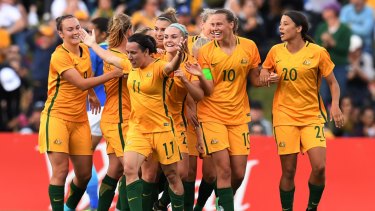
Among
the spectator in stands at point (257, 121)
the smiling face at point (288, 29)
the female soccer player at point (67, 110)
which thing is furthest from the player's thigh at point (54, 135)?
the spectator in stands at point (257, 121)

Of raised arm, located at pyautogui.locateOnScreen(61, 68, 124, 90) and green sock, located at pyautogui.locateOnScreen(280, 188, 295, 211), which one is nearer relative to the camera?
raised arm, located at pyautogui.locateOnScreen(61, 68, 124, 90)

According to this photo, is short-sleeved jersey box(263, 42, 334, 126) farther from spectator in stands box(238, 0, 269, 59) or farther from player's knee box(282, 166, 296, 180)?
spectator in stands box(238, 0, 269, 59)

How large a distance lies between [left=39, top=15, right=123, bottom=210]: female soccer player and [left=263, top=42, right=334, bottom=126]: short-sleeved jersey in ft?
6.41

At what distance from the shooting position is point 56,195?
14.4 m

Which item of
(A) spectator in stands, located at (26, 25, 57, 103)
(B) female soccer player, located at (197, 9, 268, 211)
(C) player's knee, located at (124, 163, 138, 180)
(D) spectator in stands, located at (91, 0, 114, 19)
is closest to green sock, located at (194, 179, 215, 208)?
(B) female soccer player, located at (197, 9, 268, 211)

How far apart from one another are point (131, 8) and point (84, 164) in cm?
877

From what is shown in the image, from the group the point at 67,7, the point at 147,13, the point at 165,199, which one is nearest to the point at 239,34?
the point at 147,13

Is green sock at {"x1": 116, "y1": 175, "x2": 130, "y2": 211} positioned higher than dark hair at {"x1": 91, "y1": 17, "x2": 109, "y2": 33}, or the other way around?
dark hair at {"x1": 91, "y1": 17, "x2": 109, "y2": 33}

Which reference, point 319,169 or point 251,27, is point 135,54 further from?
point 251,27

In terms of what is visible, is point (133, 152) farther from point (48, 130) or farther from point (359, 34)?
point (359, 34)

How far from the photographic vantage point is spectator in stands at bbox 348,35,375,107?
20938mm

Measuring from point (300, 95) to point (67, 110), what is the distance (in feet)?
9.03

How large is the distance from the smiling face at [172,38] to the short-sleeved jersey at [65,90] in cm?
119

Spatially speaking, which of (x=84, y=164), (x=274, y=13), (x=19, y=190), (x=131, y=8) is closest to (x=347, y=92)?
(x=274, y=13)
